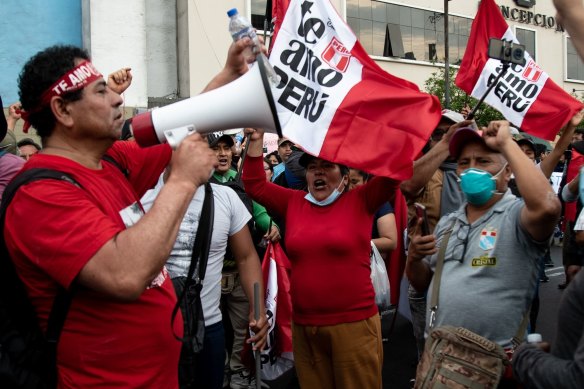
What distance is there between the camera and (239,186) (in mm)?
4039

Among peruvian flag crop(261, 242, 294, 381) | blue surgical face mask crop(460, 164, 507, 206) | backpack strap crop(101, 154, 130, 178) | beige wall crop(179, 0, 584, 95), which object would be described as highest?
beige wall crop(179, 0, 584, 95)

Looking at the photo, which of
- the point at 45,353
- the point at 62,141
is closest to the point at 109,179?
the point at 62,141

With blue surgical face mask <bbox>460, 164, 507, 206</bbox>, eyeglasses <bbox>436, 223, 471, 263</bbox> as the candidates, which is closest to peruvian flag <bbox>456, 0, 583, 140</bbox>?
blue surgical face mask <bbox>460, 164, 507, 206</bbox>

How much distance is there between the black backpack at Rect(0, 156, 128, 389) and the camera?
1.78 m

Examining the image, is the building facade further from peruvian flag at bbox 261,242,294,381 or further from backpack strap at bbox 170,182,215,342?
backpack strap at bbox 170,182,215,342

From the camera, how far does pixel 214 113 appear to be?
1.91 m

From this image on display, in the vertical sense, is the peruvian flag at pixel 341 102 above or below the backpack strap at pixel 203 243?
above

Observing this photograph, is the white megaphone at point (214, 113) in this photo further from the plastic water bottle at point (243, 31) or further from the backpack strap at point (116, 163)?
the backpack strap at point (116, 163)

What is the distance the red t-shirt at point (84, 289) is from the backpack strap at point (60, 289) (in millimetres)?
25

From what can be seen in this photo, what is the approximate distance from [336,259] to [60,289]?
69.6 inches

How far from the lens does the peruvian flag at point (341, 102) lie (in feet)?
9.93

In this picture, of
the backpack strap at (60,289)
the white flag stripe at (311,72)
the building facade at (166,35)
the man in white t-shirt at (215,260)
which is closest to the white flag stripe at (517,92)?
the white flag stripe at (311,72)

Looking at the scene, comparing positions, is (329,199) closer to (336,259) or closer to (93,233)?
(336,259)

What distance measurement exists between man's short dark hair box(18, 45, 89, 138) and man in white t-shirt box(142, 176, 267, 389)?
1174 mm
